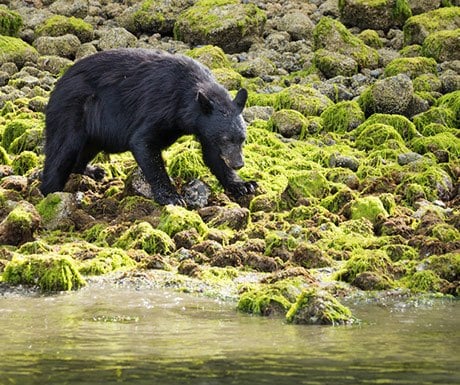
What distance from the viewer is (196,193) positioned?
10945 millimetres

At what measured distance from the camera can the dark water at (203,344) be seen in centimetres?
482

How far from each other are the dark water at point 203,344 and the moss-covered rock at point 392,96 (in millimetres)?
7060

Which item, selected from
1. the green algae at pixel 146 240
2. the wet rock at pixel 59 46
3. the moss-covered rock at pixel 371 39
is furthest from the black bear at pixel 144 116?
the moss-covered rock at pixel 371 39

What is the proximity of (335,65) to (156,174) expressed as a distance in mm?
6728

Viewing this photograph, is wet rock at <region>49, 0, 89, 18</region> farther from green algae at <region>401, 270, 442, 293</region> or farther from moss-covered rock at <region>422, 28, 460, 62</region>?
green algae at <region>401, 270, 442, 293</region>

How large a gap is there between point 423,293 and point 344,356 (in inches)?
105

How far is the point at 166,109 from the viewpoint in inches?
432

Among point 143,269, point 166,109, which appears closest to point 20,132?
point 166,109

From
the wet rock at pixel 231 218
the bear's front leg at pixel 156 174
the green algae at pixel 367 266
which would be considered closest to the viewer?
the green algae at pixel 367 266

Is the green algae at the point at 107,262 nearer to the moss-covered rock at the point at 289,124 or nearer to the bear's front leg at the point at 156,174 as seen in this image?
the bear's front leg at the point at 156,174

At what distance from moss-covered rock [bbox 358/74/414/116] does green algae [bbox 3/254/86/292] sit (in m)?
7.20

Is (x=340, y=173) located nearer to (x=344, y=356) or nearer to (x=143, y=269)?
(x=143, y=269)

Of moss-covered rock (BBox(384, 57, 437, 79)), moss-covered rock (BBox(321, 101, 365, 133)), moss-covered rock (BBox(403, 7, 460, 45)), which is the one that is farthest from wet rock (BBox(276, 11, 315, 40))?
moss-covered rock (BBox(321, 101, 365, 133))

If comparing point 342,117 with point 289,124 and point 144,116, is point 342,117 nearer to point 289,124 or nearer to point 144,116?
point 289,124
